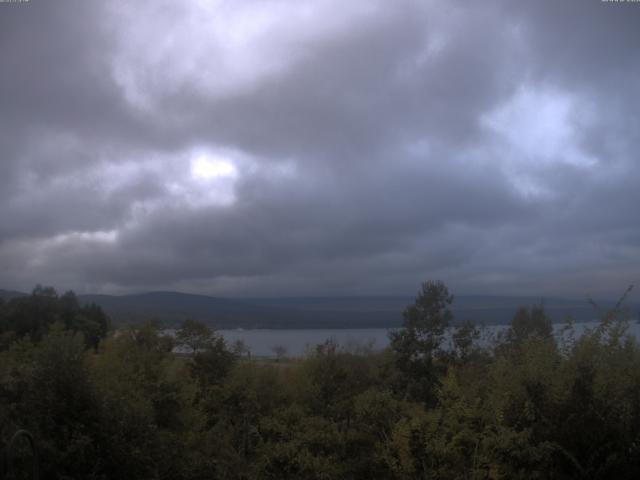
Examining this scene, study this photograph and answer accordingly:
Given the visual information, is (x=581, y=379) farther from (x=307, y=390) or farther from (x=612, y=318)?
(x=307, y=390)

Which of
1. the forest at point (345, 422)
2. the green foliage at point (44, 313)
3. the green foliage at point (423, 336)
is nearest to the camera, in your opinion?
the forest at point (345, 422)

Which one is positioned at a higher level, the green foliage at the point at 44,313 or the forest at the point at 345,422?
the green foliage at the point at 44,313

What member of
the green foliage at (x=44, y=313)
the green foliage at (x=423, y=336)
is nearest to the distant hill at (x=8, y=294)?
the green foliage at (x=44, y=313)

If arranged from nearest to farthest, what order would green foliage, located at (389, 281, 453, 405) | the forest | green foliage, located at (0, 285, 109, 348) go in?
the forest → green foliage, located at (389, 281, 453, 405) → green foliage, located at (0, 285, 109, 348)

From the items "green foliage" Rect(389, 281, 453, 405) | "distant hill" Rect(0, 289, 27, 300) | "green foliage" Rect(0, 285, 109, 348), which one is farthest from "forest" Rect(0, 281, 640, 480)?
"distant hill" Rect(0, 289, 27, 300)

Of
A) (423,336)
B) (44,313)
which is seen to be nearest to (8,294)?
(44,313)

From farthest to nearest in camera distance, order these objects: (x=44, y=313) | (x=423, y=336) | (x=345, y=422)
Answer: (x=44, y=313), (x=423, y=336), (x=345, y=422)

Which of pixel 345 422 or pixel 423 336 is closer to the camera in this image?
pixel 345 422

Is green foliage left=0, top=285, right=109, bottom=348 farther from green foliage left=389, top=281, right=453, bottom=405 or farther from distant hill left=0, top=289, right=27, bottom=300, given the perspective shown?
green foliage left=389, top=281, right=453, bottom=405

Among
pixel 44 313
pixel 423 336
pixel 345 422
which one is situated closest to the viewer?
pixel 345 422

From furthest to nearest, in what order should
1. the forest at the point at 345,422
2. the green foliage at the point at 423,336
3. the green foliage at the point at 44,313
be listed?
the green foliage at the point at 44,313
the green foliage at the point at 423,336
the forest at the point at 345,422

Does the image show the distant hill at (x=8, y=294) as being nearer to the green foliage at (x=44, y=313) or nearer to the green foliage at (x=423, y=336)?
the green foliage at (x=44, y=313)

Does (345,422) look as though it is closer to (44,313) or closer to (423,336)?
(423,336)

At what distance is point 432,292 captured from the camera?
22.4 metres
